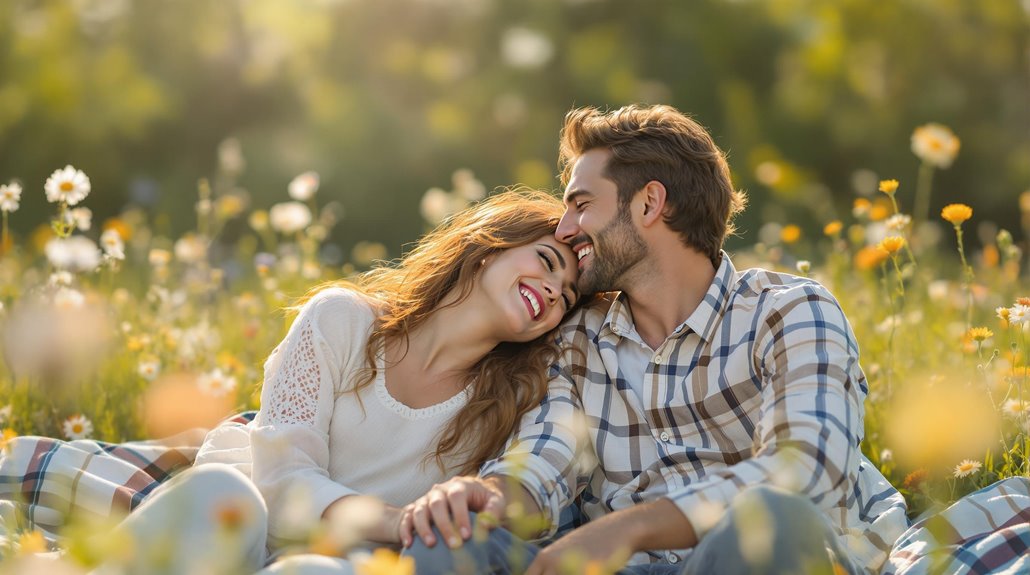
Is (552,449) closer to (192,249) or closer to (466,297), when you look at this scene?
(466,297)

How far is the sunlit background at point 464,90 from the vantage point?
7910mm

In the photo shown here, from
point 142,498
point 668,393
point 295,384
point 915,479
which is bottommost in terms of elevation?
point 915,479

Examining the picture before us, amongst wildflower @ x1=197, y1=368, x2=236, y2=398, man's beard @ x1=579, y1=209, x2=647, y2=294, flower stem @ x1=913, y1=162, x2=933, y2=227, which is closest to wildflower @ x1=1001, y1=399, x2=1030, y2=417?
man's beard @ x1=579, y1=209, x2=647, y2=294

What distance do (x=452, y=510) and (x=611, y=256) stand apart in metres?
0.84

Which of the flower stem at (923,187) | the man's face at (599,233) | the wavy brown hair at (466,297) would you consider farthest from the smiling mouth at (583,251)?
the flower stem at (923,187)

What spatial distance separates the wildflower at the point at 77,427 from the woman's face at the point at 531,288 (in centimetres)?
Answer: 141

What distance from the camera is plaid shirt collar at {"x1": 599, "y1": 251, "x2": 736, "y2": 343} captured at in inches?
97.8

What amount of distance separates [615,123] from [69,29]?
6563mm

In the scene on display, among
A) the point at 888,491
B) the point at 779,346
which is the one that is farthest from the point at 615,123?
the point at 888,491

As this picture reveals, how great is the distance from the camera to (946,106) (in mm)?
8016

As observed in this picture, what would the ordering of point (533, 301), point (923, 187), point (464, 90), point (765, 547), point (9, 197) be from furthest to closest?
point (464, 90)
point (923, 187)
point (9, 197)
point (533, 301)
point (765, 547)

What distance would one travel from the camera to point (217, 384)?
3.32m

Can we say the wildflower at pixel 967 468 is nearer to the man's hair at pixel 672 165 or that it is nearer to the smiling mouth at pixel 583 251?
the man's hair at pixel 672 165

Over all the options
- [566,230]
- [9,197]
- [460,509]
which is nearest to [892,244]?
[566,230]
